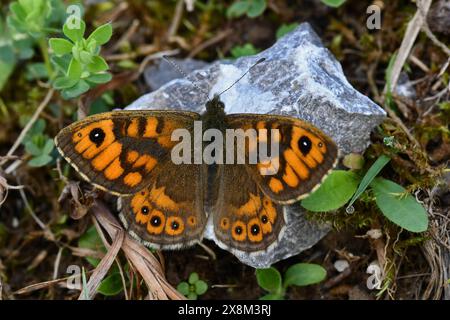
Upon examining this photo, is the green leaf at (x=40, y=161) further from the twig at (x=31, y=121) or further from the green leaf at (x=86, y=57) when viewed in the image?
the green leaf at (x=86, y=57)

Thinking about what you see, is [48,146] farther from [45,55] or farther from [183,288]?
[183,288]

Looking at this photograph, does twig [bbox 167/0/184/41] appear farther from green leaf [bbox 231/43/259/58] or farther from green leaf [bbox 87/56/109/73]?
green leaf [bbox 87/56/109/73]

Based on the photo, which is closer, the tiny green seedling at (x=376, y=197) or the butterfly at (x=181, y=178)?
the butterfly at (x=181, y=178)

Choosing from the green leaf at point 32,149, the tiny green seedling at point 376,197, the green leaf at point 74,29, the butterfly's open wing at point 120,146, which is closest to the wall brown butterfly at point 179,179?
the butterfly's open wing at point 120,146

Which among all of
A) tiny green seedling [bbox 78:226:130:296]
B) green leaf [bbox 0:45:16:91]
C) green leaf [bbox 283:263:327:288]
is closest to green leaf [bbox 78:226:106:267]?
tiny green seedling [bbox 78:226:130:296]

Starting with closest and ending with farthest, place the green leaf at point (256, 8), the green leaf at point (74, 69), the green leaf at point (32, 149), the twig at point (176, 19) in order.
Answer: the green leaf at point (74, 69) < the green leaf at point (32, 149) < the green leaf at point (256, 8) < the twig at point (176, 19)

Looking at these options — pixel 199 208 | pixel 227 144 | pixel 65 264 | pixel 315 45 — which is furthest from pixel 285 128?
pixel 65 264
